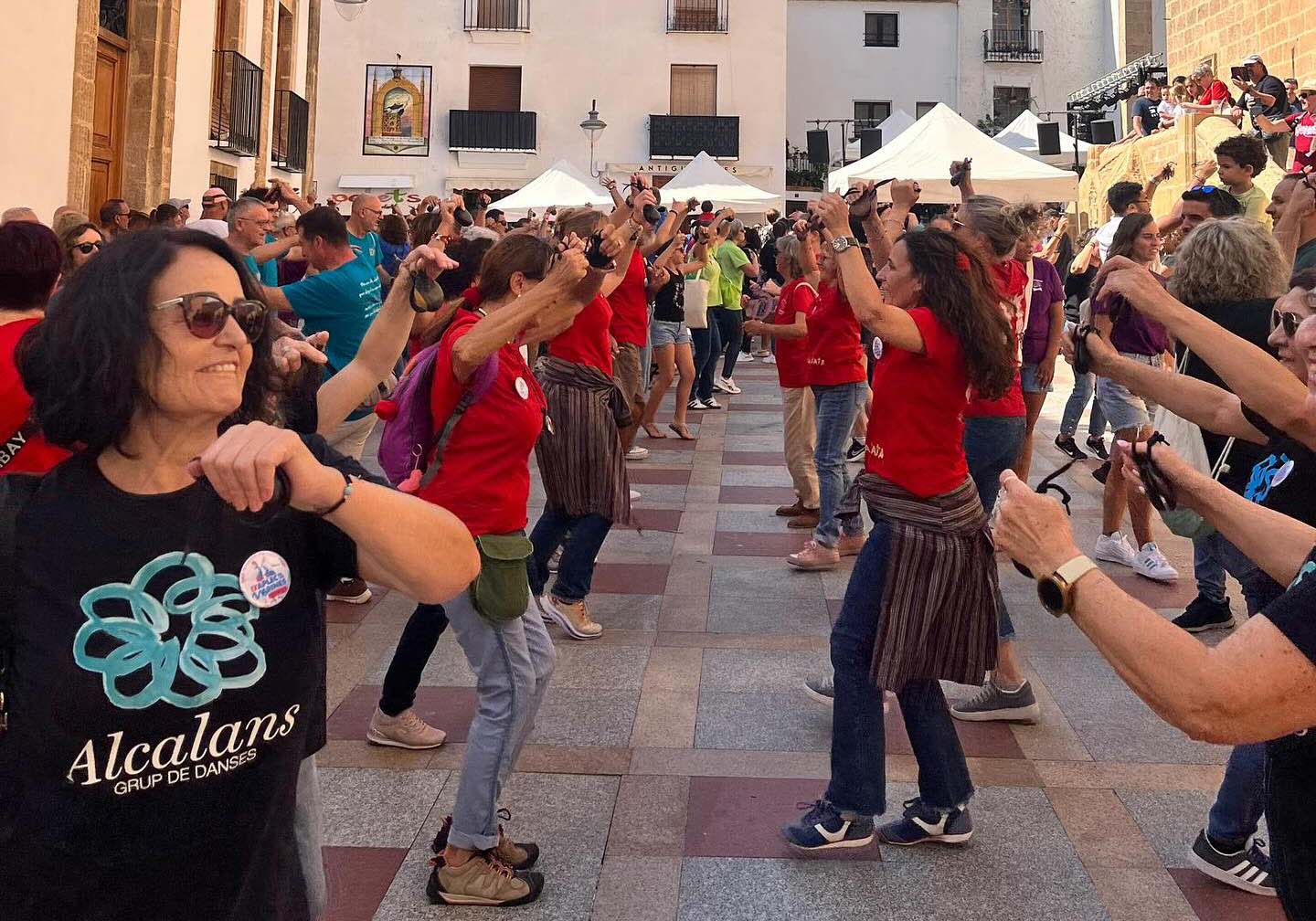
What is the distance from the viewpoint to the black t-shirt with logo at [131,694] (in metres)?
1.73

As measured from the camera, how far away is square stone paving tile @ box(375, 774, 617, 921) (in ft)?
11.3

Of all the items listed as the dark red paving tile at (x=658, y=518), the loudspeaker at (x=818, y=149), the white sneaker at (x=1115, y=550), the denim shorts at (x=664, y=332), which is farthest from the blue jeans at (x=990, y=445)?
the loudspeaker at (x=818, y=149)

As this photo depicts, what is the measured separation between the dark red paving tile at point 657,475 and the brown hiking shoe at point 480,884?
20.9 ft

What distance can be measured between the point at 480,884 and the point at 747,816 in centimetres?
97

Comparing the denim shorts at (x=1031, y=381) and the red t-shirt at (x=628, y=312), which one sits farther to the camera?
the red t-shirt at (x=628, y=312)

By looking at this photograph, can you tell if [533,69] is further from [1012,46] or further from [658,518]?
[658,518]

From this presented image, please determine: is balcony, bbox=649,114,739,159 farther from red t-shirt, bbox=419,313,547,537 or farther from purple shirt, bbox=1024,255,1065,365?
red t-shirt, bbox=419,313,547,537

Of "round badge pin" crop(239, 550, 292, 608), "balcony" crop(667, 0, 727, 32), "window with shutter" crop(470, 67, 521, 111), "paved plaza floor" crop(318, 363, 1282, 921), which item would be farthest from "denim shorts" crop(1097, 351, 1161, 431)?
"window with shutter" crop(470, 67, 521, 111)

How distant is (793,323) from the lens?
26.9ft

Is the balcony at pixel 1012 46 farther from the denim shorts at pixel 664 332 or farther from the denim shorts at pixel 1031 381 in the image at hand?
the denim shorts at pixel 1031 381

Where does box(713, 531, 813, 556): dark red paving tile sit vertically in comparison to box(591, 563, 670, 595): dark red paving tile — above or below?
above

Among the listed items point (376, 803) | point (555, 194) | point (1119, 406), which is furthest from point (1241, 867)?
point (555, 194)

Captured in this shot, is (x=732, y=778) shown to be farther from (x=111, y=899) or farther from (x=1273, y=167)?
(x=1273, y=167)

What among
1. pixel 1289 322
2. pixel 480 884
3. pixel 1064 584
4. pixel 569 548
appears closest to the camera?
pixel 1064 584
